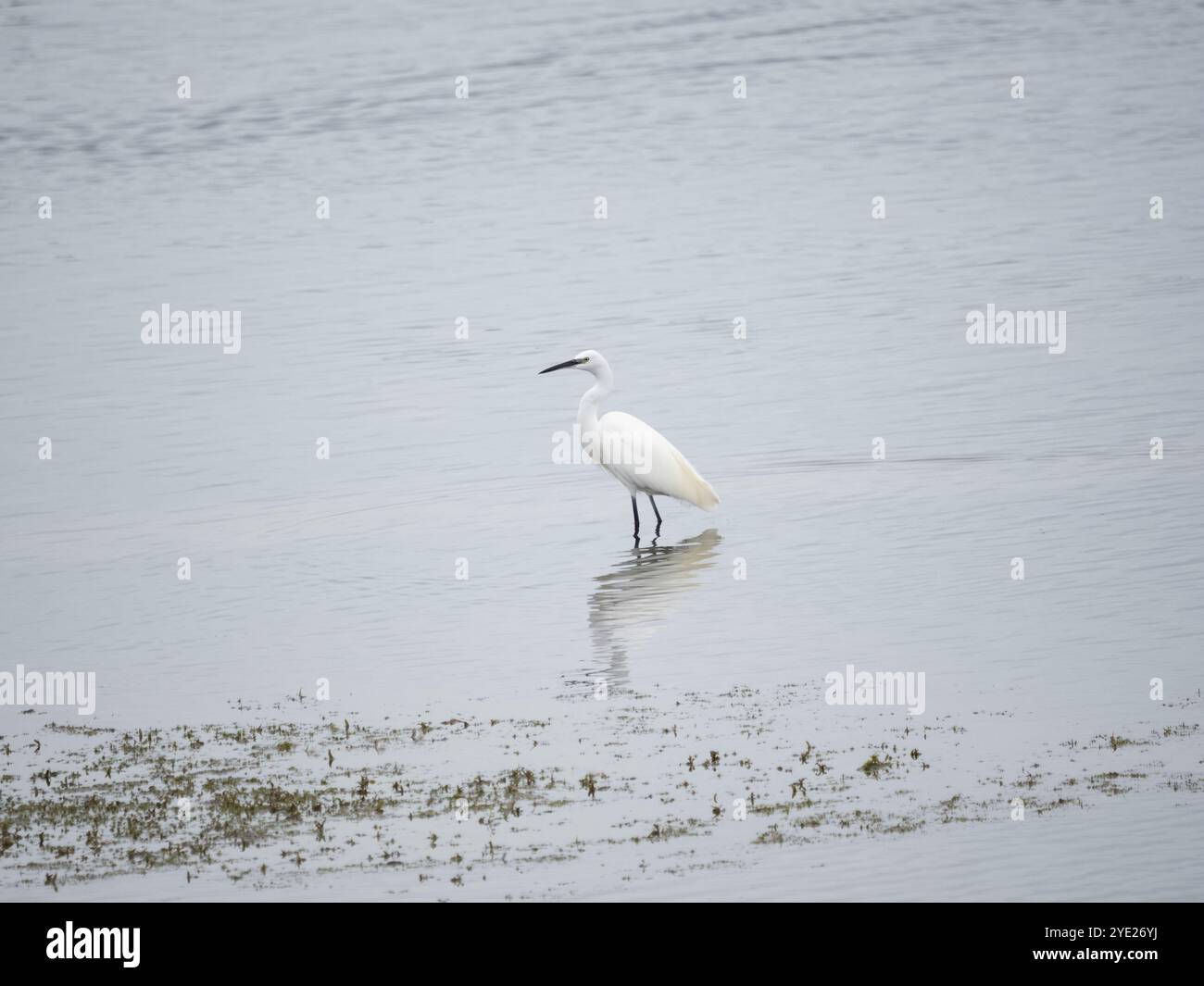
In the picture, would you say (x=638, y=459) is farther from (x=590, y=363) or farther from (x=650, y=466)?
(x=590, y=363)

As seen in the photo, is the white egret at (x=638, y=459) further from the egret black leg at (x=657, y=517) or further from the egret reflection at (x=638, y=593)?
the egret reflection at (x=638, y=593)

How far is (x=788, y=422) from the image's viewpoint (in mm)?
23484

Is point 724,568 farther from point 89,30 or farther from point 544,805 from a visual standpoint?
point 89,30

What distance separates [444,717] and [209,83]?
43.5 m

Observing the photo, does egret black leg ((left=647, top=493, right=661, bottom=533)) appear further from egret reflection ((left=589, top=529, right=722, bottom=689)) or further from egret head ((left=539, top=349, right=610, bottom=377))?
egret head ((left=539, top=349, right=610, bottom=377))

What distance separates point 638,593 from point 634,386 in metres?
9.40

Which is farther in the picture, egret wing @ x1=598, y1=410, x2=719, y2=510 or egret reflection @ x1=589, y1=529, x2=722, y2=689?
egret wing @ x1=598, y1=410, x2=719, y2=510

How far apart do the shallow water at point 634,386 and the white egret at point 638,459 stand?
1.38 ft

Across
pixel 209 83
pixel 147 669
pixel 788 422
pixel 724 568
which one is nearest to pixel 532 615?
pixel 724 568

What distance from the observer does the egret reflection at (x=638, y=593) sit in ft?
48.3

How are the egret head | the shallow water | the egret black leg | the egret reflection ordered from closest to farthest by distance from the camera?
the shallow water < the egret reflection < the egret black leg < the egret head

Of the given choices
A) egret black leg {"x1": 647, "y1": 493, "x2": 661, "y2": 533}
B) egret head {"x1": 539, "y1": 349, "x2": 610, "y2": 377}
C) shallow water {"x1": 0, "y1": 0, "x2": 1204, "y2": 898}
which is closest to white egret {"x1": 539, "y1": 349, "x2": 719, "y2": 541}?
egret black leg {"x1": 647, "y1": 493, "x2": 661, "y2": 533}

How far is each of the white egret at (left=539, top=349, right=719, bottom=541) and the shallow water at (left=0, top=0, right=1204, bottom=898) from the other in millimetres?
420

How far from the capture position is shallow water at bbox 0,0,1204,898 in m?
14.2
